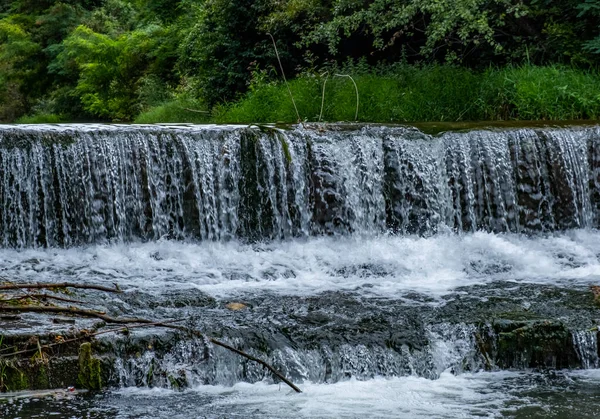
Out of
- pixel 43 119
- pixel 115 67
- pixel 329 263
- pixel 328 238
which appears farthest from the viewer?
pixel 43 119

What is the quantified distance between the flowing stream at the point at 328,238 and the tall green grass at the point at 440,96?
6.04ft

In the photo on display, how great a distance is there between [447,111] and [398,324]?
6.88 m

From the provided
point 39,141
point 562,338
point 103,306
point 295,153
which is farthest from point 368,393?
point 39,141

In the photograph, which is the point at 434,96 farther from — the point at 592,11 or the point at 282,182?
the point at 282,182

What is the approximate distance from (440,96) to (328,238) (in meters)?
4.31

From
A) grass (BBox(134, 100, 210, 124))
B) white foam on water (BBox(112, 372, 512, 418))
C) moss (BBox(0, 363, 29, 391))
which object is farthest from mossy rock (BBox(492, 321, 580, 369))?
grass (BBox(134, 100, 210, 124))

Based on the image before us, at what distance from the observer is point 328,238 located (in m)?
10.3

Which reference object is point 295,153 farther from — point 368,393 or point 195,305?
point 368,393

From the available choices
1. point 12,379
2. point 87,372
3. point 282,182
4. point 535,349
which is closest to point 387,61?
point 282,182

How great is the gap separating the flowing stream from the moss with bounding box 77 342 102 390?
0.25m

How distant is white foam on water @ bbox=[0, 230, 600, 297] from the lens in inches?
344

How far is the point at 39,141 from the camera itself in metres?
10.1

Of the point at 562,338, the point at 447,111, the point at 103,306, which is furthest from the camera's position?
the point at 447,111

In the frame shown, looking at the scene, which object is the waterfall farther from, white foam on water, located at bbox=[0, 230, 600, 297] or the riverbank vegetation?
the riverbank vegetation
